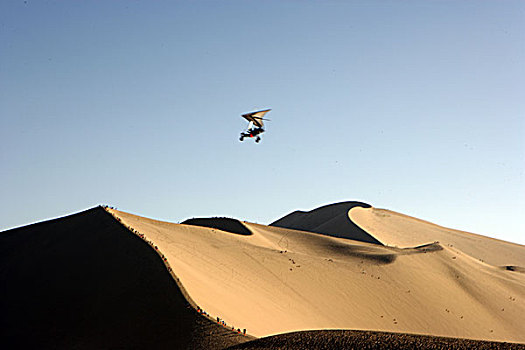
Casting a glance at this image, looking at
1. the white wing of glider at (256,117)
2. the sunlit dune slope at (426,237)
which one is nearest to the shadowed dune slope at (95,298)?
the white wing of glider at (256,117)

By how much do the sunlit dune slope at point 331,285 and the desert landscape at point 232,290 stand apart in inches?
3.4

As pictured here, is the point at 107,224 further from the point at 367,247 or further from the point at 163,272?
the point at 367,247

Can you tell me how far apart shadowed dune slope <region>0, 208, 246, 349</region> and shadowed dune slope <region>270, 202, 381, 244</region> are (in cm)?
3030

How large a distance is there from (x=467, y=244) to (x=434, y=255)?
81.2 ft

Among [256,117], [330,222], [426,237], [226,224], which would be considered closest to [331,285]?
[256,117]

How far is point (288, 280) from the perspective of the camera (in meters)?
23.7

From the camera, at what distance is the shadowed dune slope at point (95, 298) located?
14.6 metres

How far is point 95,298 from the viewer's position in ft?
57.0

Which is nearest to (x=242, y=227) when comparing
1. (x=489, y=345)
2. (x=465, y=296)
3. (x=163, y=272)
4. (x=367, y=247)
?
(x=367, y=247)

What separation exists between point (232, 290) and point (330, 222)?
3659 cm

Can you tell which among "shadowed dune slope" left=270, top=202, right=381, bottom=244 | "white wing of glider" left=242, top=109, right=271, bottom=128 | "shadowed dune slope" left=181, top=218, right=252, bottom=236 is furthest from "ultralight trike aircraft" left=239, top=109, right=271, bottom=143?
"shadowed dune slope" left=270, top=202, right=381, bottom=244

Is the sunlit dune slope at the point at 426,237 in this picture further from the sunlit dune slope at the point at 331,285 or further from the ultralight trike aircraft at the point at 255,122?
the ultralight trike aircraft at the point at 255,122

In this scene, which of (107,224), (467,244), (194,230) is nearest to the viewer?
(107,224)

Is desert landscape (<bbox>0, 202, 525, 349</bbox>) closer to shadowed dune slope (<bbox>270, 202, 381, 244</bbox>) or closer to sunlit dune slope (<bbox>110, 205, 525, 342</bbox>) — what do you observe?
sunlit dune slope (<bbox>110, 205, 525, 342</bbox>)
